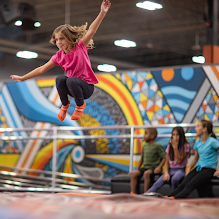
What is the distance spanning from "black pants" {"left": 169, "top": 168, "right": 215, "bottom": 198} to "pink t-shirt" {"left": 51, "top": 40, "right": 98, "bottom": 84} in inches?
67.4

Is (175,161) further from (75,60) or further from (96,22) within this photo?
(96,22)

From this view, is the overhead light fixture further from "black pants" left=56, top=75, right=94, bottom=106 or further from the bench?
"black pants" left=56, top=75, right=94, bottom=106

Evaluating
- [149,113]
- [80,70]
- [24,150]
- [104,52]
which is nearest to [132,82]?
[149,113]

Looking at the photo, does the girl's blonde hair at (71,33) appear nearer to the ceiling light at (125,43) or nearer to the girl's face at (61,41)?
the girl's face at (61,41)

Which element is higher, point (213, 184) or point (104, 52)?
point (104, 52)

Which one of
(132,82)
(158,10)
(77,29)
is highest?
(158,10)

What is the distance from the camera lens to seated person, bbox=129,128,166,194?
160 inches

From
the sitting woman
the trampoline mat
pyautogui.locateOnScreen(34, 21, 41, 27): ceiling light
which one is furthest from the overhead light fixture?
the trampoline mat

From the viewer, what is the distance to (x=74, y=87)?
7.90 ft

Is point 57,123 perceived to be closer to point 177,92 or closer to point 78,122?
point 78,122

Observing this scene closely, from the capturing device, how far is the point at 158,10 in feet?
18.3

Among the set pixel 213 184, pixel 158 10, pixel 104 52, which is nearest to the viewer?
pixel 213 184

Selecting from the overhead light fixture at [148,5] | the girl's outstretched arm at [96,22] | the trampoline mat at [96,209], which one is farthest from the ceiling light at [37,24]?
the trampoline mat at [96,209]

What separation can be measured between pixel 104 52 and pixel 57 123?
143 cm
